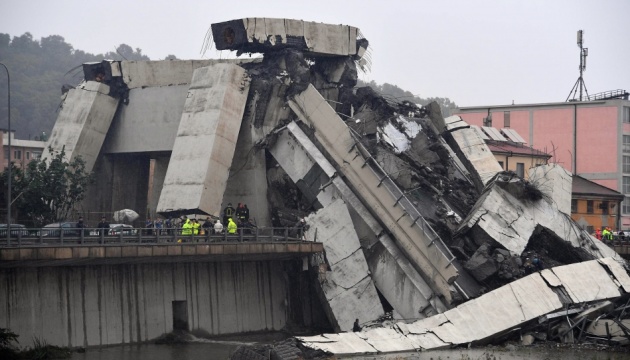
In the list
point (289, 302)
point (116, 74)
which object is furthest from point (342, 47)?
point (289, 302)

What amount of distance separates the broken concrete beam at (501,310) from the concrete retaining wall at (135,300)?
7836 mm

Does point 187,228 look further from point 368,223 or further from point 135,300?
point 368,223

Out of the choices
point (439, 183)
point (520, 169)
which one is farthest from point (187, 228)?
point (520, 169)

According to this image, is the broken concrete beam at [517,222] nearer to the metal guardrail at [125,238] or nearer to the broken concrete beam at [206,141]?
the metal guardrail at [125,238]

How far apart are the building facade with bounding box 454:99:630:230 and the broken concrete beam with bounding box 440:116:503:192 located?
85.3ft

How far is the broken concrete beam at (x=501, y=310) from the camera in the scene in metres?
37.6

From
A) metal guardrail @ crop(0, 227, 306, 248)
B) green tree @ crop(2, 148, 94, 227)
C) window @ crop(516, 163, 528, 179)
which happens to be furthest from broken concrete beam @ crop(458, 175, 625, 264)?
window @ crop(516, 163, 528, 179)

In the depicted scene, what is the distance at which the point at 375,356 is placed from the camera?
117 ft

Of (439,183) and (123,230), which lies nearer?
(123,230)

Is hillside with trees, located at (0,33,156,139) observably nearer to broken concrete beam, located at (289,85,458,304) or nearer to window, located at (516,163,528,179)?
window, located at (516,163,528,179)

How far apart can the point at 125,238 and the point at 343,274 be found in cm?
1029

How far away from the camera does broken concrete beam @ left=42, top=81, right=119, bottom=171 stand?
178 ft

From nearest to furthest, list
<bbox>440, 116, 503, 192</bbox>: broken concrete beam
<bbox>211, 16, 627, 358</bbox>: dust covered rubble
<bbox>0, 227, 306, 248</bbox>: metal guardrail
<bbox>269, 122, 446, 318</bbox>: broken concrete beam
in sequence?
<bbox>0, 227, 306, 248</bbox>: metal guardrail < <bbox>269, 122, 446, 318</bbox>: broken concrete beam < <bbox>211, 16, 627, 358</bbox>: dust covered rubble < <bbox>440, 116, 503, 192</bbox>: broken concrete beam

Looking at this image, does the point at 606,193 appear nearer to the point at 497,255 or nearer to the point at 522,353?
the point at 497,255
